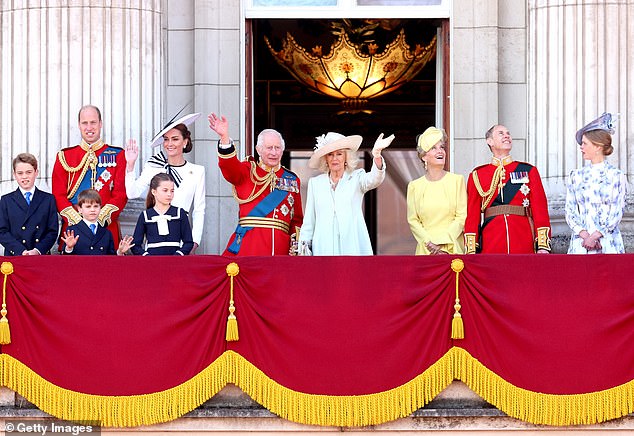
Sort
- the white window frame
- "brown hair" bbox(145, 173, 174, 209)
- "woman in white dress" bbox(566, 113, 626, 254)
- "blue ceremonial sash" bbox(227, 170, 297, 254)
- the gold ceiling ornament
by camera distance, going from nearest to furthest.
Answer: "brown hair" bbox(145, 173, 174, 209) → "woman in white dress" bbox(566, 113, 626, 254) → "blue ceremonial sash" bbox(227, 170, 297, 254) → the white window frame → the gold ceiling ornament

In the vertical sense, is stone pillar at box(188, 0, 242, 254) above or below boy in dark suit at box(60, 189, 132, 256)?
above

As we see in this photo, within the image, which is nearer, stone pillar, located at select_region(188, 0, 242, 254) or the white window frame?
stone pillar, located at select_region(188, 0, 242, 254)

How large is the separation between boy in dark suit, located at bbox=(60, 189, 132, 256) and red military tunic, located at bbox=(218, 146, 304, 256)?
3.22 feet

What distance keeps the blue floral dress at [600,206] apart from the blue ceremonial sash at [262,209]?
93.8 inches

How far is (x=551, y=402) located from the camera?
12.4 metres

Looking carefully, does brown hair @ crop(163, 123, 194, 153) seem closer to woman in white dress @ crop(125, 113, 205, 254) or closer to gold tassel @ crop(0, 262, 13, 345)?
woman in white dress @ crop(125, 113, 205, 254)

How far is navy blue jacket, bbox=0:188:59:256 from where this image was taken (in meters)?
13.5

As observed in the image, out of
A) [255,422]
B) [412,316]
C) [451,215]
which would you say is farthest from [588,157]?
[255,422]

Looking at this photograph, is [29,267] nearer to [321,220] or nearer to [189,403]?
[189,403]

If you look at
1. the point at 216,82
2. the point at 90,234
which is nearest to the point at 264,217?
the point at 90,234

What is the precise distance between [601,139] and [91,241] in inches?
163

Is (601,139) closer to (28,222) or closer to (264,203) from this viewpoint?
(264,203)

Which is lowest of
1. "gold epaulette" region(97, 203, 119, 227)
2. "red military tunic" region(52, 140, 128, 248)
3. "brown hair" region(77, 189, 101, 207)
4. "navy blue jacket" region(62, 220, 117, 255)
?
"navy blue jacket" region(62, 220, 117, 255)

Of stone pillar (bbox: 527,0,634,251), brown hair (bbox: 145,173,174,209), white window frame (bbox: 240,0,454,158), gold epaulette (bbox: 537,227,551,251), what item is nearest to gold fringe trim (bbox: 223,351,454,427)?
gold epaulette (bbox: 537,227,551,251)
